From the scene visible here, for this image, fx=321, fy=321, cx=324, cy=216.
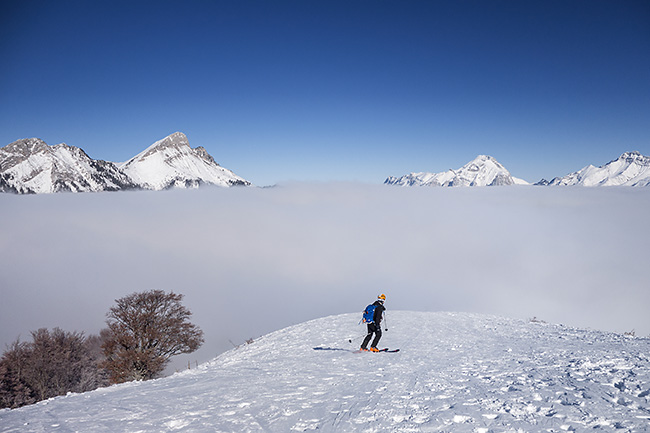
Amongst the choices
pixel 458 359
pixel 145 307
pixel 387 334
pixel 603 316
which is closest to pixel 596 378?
pixel 458 359

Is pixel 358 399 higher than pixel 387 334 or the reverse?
higher

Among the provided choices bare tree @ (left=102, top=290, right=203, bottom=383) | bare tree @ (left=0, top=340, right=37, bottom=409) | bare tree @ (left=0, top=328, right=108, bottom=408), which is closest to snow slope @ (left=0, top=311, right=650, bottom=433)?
bare tree @ (left=102, top=290, right=203, bottom=383)

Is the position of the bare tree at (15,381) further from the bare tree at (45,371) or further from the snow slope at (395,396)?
the snow slope at (395,396)

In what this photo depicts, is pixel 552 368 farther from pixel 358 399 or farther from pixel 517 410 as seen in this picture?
pixel 358 399

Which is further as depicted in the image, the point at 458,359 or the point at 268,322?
the point at 268,322

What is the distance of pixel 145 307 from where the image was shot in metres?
31.4

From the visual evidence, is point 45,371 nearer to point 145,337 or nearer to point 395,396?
point 145,337

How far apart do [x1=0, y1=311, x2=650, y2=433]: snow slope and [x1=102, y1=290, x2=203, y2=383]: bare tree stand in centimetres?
1883

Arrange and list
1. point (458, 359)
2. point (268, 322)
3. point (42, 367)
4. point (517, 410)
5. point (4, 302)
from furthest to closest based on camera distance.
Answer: point (4, 302) → point (268, 322) → point (42, 367) → point (458, 359) → point (517, 410)

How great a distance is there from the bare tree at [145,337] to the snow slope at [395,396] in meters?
18.8

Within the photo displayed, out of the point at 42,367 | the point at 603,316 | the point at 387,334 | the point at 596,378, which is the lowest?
the point at 603,316

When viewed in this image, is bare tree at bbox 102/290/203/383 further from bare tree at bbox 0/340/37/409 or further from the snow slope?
the snow slope

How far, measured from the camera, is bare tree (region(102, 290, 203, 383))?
2775cm

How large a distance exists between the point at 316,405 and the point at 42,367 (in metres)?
54.2
